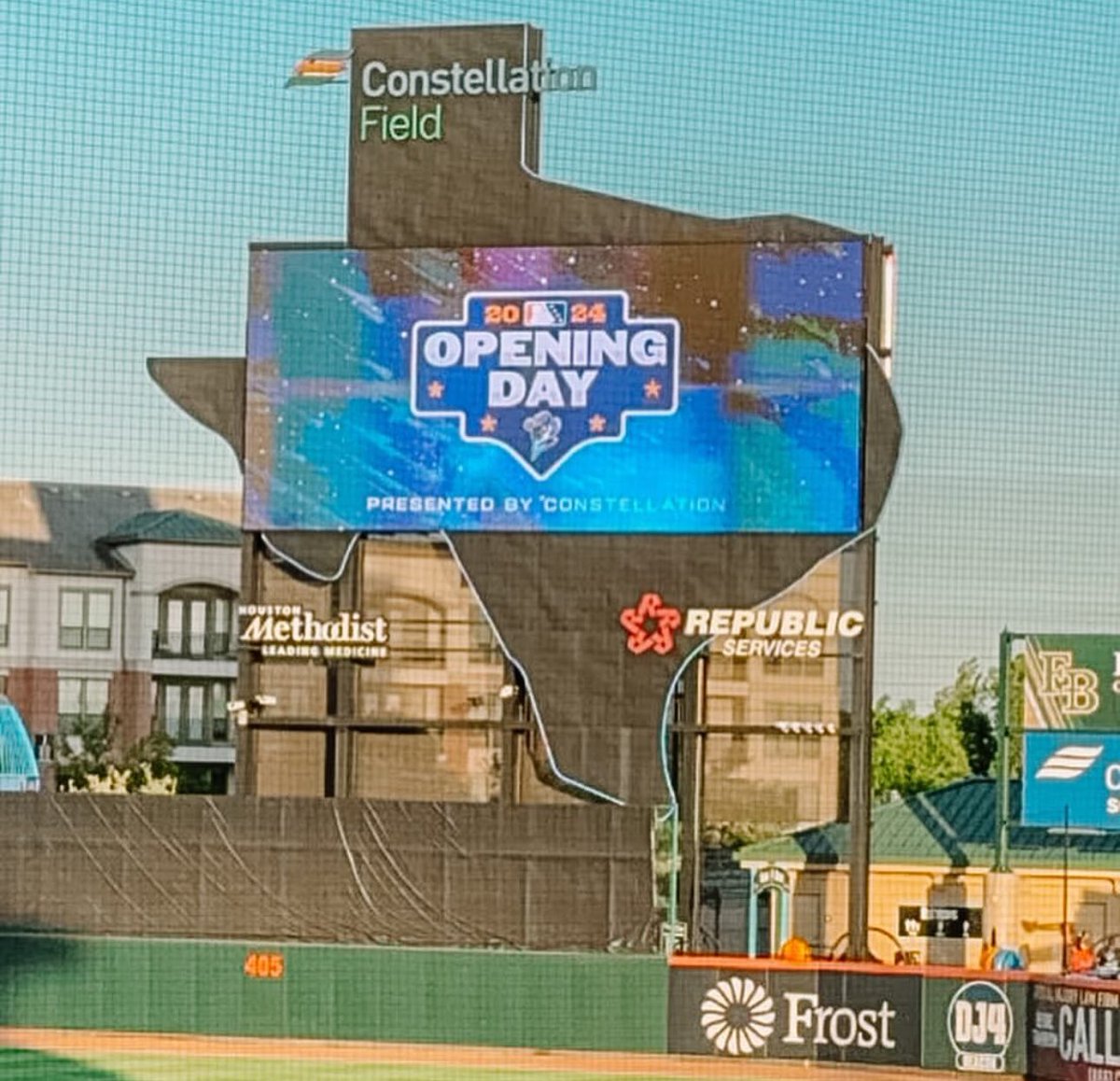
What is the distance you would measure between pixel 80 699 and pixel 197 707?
142cm

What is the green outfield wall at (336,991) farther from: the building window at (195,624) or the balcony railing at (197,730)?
the building window at (195,624)

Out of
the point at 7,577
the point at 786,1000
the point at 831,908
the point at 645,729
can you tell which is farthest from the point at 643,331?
the point at 7,577

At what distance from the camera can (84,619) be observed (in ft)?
114

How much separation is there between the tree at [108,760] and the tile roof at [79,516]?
2.36 meters

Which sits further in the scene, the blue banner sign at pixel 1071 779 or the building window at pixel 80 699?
the building window at pixel 80 699

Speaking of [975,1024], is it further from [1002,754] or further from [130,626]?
[130,626]

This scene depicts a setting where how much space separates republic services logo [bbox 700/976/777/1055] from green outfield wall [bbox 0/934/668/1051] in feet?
0.86

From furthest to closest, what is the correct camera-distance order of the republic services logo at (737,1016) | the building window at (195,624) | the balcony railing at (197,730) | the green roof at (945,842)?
the building window at (195,624)
the balcony railing at (197,730)
the green roof at (945,842)
the republic services logo at (737,1016)

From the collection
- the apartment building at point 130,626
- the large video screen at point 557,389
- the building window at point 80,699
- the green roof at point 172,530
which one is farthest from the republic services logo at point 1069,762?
the building window at point 80,699

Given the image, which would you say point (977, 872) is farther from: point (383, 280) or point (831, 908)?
point (383, 280)

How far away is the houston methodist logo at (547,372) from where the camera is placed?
15.5 meters

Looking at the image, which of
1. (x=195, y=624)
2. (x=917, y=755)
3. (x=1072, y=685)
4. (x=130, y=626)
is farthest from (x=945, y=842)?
(x=130, y=626)

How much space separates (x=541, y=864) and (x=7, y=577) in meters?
19.7

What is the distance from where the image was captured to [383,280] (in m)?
16.0
